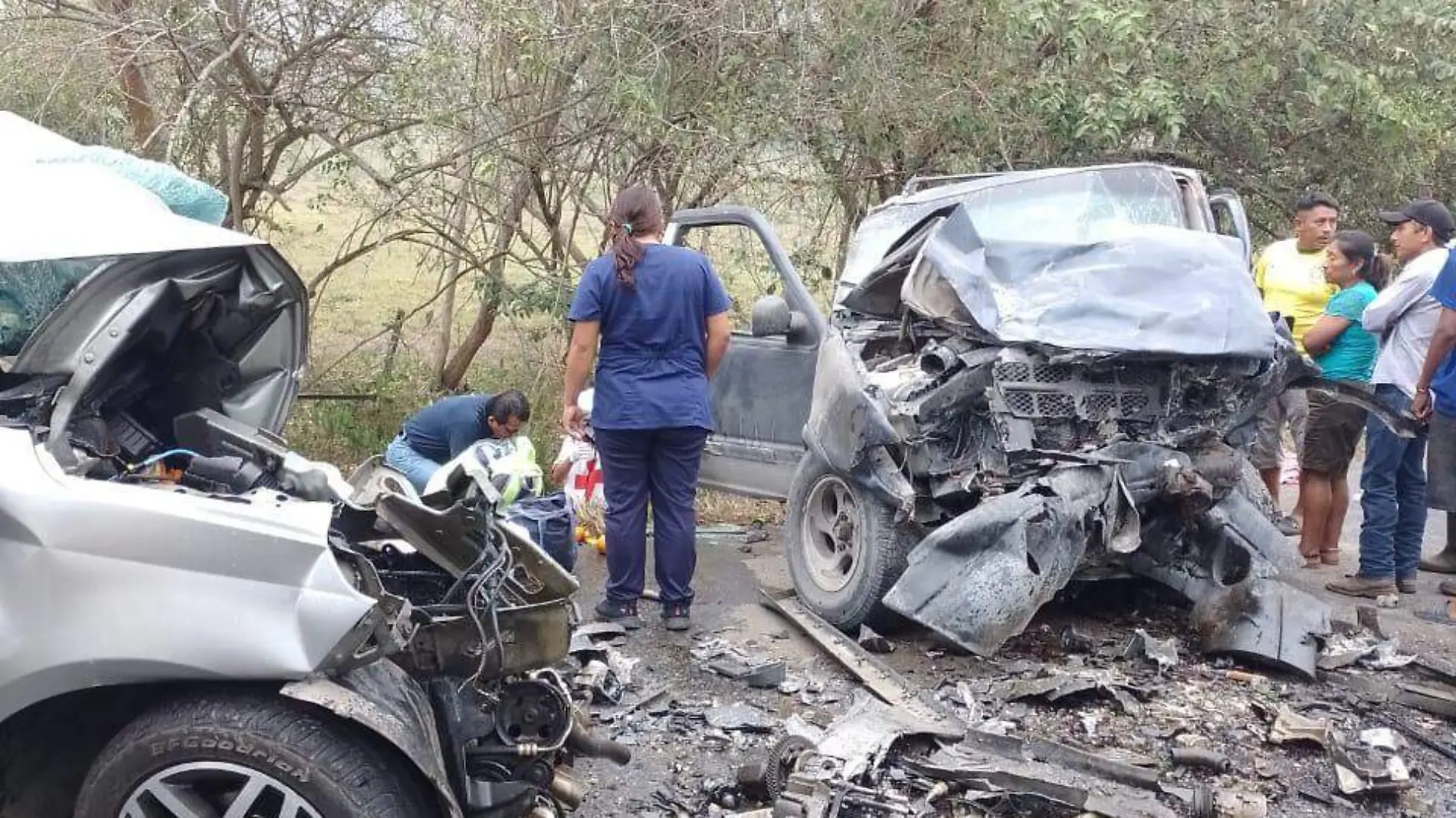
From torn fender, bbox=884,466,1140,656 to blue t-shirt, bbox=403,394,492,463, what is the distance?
2.21 meters

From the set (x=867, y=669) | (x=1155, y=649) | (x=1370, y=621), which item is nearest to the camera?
(x=867, y=669)

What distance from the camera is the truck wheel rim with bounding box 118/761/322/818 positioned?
9.05 ft

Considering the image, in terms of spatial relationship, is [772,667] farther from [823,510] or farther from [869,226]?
[869,226]

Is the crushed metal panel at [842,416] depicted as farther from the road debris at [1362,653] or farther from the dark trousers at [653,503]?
the road debris at [1362,653]

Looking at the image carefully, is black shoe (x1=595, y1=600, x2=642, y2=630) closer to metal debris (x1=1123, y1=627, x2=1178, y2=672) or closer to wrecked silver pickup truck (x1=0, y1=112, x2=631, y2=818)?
wrecked silver pickup truck (x1=0, y1=112, x2=631, y2=818)

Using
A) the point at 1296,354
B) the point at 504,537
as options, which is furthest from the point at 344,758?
the point at 1296,354

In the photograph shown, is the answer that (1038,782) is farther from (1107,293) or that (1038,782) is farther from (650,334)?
(650,334)

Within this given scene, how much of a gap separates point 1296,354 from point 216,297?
14.2 feet

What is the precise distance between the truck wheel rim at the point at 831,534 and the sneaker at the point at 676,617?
63cm

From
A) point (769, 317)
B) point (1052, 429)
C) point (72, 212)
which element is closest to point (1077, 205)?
point (1052, 429)

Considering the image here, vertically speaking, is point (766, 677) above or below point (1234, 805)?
below

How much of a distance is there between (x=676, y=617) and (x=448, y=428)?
1.42 m

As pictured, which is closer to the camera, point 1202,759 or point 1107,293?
point 1202,759

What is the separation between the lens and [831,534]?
19.6 feet
